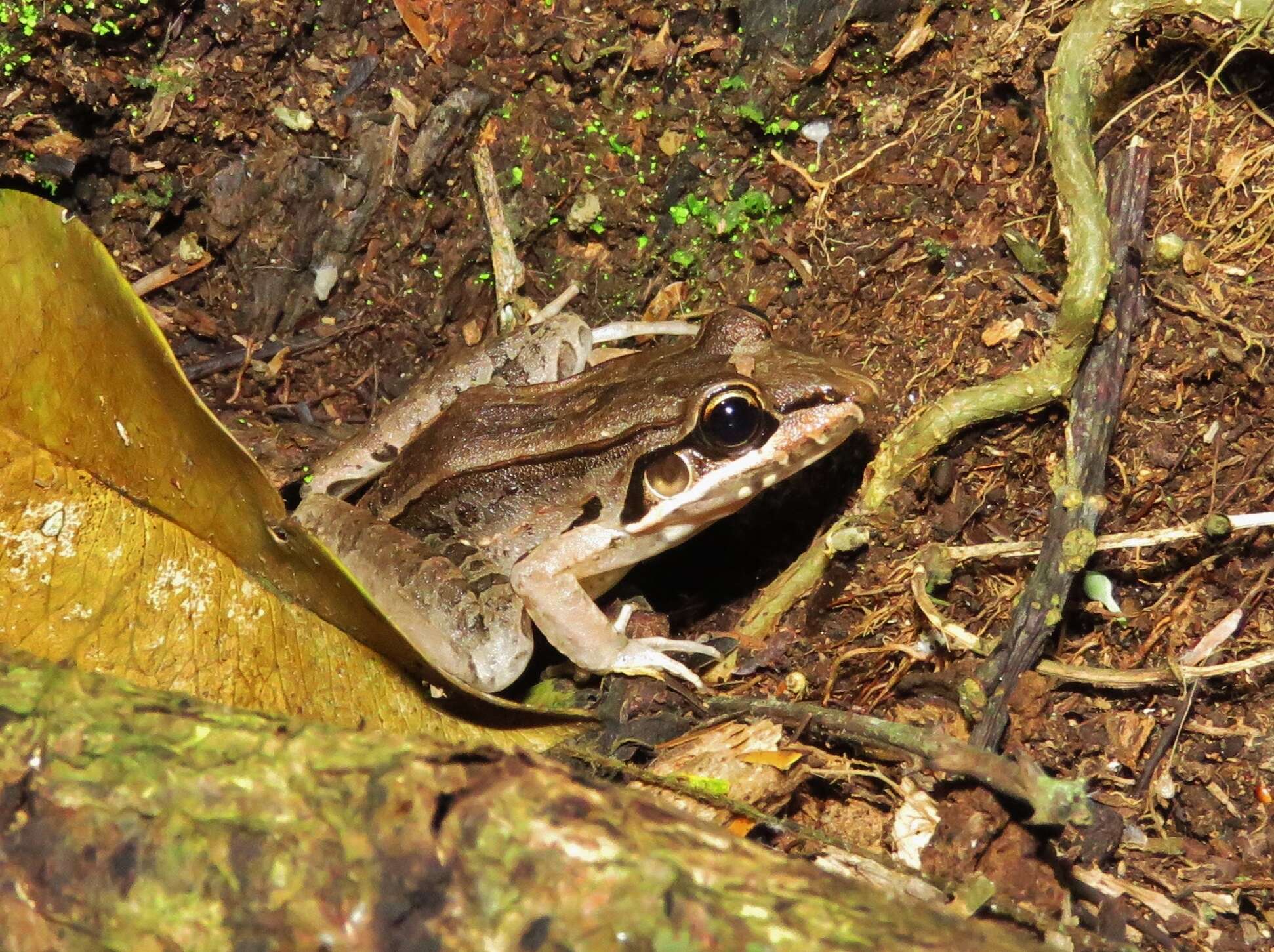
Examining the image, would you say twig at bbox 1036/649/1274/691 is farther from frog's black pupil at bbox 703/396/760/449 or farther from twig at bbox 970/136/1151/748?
frog's black pupil at bbox 703/396/760/449

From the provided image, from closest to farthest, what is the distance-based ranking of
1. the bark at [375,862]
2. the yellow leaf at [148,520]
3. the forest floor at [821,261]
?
the bark at [375,862], the yellow leaf at [148,520], the forest floor at [821,261]

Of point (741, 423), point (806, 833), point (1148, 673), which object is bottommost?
point (1148, 673)

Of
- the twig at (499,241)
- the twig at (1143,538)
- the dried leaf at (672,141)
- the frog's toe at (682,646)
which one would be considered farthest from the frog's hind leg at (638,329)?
the twig at (1143,538)

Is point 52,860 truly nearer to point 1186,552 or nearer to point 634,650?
point 634,650

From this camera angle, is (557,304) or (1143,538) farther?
(557,304)

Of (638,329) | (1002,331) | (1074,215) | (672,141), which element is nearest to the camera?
(1074,215)

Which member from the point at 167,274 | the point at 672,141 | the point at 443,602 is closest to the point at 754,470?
the point at 443,602

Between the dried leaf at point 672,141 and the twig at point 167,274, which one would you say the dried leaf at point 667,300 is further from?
the twig at point 167,274

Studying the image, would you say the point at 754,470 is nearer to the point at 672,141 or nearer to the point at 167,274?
the point at 672,141
